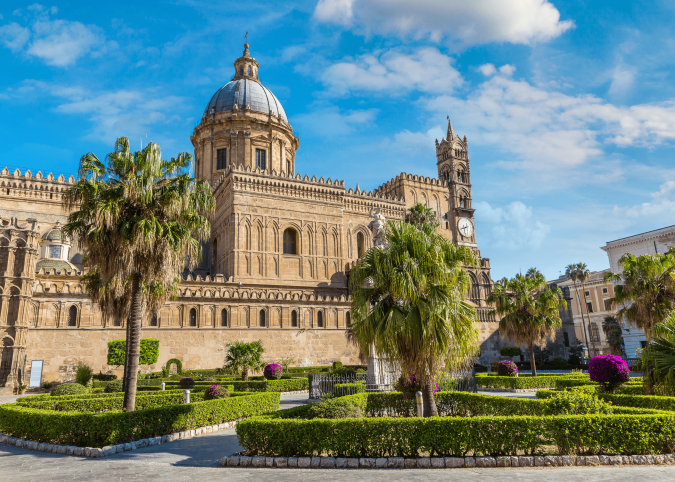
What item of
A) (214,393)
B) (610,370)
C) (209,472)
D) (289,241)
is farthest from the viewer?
(289,241)

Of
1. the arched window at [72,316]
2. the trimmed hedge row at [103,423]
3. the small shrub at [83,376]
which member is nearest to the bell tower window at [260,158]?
the arched window at [72,316]

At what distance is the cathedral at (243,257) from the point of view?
28.7m

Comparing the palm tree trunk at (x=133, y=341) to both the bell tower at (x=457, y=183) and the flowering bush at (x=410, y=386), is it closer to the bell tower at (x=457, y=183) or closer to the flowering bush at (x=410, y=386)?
the flowering bush at (x=410, y=386)

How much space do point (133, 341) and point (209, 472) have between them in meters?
6.42

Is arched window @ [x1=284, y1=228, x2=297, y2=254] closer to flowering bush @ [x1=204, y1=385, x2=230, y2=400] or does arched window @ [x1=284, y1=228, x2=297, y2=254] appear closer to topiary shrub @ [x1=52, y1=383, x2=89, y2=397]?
topiary shrub @ [x1=52, y1=383, x2=89, y2=397]

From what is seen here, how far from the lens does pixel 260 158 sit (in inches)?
1945

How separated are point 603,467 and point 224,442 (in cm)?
837

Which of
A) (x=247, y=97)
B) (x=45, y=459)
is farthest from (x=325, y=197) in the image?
(x=45, y=459)

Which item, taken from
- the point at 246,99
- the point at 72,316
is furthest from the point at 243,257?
the point at 246,99

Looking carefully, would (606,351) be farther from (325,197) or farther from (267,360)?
(267,360)

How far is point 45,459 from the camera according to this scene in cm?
1035

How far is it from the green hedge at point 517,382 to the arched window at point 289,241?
2111 cm

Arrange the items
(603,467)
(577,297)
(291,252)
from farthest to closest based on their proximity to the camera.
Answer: (577,297), (291,252), (603,467)

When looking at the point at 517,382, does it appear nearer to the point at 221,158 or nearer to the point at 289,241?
the point at 289,241
